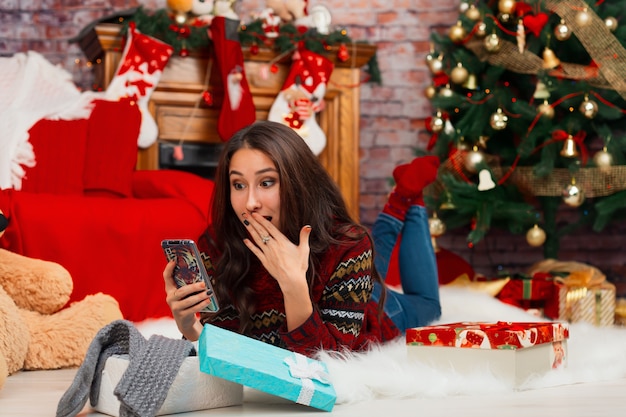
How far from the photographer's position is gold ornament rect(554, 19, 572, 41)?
12.2 ft

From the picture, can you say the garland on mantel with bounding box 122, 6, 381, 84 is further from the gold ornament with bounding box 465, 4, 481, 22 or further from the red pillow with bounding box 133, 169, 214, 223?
the red pillow with bounding box 133, 169, 214, 223

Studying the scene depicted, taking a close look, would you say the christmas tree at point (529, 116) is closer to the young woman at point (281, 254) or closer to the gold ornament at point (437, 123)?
the gold ornament at point (437, 123)

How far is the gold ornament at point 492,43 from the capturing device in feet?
12.6

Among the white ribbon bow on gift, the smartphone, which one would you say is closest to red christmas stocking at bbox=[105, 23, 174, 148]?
the smartphone

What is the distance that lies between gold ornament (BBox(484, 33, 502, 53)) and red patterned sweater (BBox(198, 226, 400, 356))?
2054mm

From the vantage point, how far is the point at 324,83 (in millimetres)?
4105

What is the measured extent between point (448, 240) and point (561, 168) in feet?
2.82

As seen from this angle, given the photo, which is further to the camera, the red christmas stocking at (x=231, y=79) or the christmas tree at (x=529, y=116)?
the red christmas stocking at (x=231, y=79)

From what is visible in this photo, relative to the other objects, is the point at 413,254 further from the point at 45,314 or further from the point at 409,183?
the point at 45,314

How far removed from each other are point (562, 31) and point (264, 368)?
2.66 metres

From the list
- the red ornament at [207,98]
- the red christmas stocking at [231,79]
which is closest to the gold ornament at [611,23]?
the red christmas stocking at [231,79]

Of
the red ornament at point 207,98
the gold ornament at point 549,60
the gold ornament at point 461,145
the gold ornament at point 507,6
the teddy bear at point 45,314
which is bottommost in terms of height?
the teddy bear at point 45,314

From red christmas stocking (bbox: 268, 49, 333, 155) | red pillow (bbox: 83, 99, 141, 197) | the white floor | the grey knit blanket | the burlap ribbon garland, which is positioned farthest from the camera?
red christmas stocking (bbox: 268, 49, 333, 155)

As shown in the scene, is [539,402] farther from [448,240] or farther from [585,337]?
[448,240]
